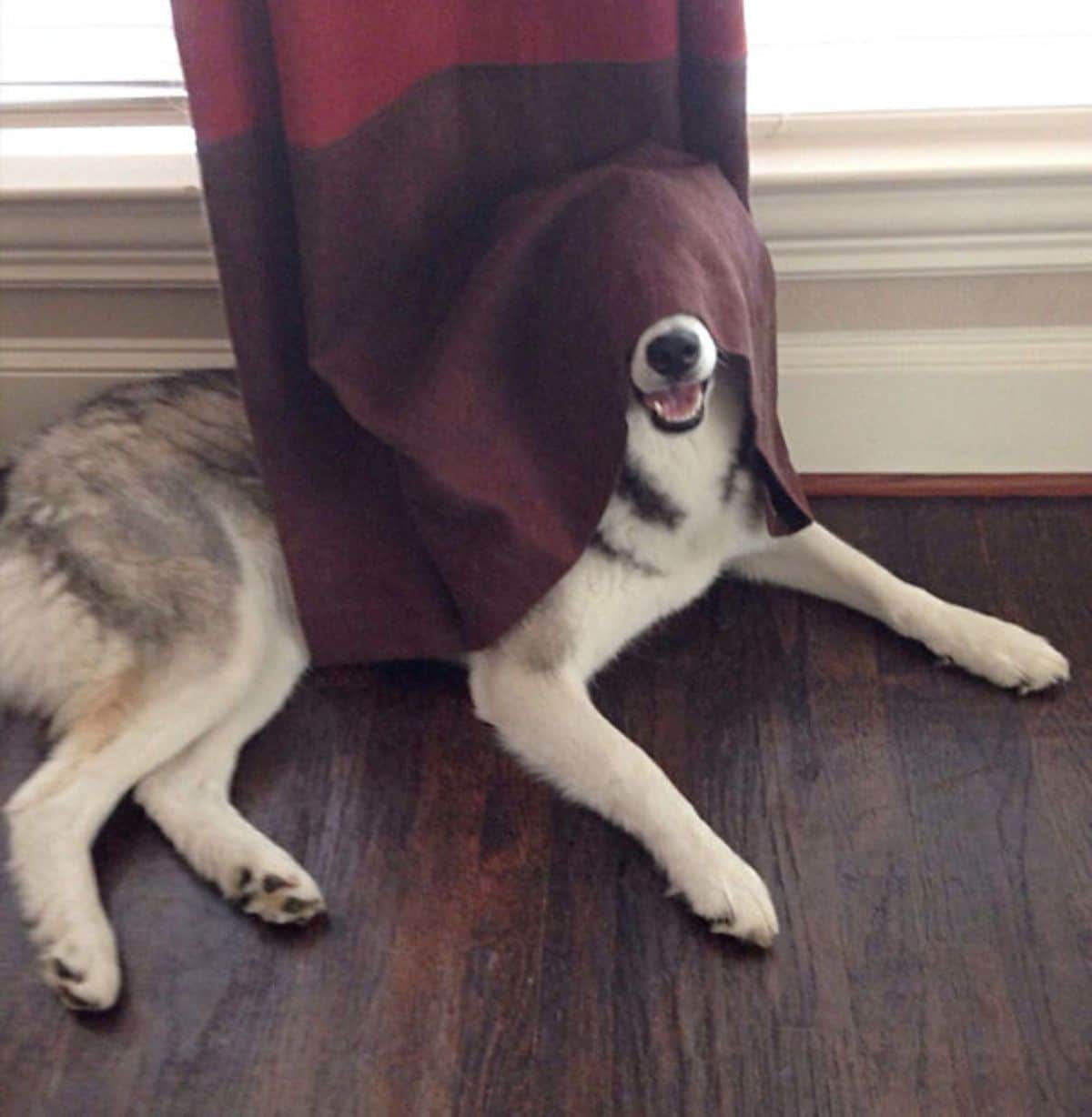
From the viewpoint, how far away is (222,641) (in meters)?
2.06

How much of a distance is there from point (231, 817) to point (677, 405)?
2.73ft

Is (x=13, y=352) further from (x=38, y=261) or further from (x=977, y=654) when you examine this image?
(x=977, y=654)

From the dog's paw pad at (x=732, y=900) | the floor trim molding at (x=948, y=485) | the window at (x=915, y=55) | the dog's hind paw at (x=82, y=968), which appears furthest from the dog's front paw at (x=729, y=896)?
the window at (x=915, y=55)

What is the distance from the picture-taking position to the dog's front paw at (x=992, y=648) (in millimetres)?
2186

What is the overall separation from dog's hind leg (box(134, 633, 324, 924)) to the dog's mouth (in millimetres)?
702

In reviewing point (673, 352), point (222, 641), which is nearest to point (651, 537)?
point (673, 352)

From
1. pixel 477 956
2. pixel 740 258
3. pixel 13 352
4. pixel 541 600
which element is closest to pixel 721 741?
pixel 541 600

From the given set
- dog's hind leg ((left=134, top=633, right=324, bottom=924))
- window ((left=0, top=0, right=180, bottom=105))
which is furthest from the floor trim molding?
window ((left=0, top=0, right=180, bottom=105))

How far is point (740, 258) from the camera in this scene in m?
1.94

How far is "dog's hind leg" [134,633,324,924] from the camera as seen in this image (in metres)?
1.94

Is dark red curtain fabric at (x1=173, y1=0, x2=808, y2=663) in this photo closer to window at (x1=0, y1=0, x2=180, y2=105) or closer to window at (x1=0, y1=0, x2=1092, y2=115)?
window at (x1=0, y1=0, x2=1092, y2=115)

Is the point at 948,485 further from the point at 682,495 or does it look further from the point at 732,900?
the point at 732,900

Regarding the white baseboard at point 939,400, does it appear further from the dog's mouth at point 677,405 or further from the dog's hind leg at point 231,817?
the dog's hind leg at point 231,817

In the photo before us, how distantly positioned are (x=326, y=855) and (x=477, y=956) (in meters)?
0.28
